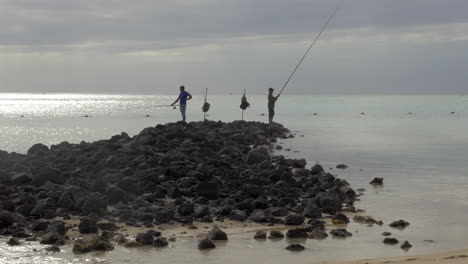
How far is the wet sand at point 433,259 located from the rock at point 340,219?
9.29 ft

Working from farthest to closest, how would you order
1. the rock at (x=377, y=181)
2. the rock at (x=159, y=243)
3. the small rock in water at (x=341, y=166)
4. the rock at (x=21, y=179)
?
the small rock in water at (x=341, y=166) → the rock at (x=377, y=181) → the rock at (x=21, y=179) → the rock at (x=159, y=243)

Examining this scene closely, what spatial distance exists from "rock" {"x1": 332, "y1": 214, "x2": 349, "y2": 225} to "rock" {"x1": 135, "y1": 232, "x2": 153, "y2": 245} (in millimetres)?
3943

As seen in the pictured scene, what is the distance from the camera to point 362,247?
10859 millimetres

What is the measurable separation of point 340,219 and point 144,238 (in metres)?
4.22

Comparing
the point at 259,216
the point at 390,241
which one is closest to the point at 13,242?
the point at 259,216

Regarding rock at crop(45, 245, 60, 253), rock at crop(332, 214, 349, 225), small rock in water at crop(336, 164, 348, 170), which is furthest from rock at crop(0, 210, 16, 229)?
small rock in water at crop(336, 164, 348, 170)

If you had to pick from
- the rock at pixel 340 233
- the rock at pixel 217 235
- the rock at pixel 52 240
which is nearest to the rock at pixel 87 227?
the rock at pixel 52 240

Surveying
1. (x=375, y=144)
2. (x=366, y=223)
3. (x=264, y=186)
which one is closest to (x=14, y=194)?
(x=264, y=186)

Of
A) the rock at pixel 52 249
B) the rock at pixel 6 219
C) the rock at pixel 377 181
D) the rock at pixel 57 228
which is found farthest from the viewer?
the rock at pixel 377 181

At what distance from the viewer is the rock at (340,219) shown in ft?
42.0

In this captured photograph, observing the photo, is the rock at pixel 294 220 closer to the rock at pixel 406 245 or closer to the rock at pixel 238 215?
the rock at pixel 238 215

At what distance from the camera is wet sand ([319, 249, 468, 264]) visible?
28.6ft

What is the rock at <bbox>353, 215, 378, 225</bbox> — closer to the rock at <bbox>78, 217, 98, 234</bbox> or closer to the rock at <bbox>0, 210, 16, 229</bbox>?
the rock at <bbox>78, 217, 98, 234</bbox>

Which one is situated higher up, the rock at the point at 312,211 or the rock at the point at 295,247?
the rock at the point at 312,211
